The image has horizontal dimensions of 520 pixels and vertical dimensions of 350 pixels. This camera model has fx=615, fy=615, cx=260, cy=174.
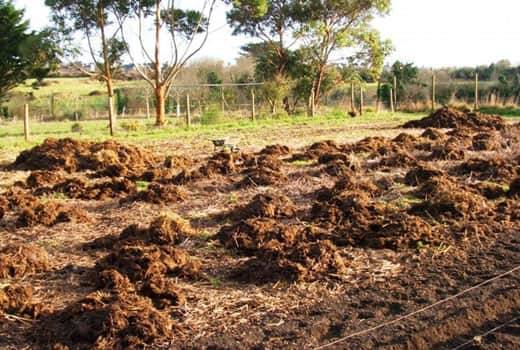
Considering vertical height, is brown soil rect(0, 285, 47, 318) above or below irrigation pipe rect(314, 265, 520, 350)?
above

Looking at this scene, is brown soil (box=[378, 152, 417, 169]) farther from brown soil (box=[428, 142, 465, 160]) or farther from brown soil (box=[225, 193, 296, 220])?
brown soil (box=[225, 193, 296, 220])

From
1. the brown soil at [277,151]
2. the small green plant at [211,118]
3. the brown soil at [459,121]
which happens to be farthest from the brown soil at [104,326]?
the small green plant at [211,118]

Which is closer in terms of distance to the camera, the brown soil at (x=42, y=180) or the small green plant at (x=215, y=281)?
the small green plant at (x=215, y=281)

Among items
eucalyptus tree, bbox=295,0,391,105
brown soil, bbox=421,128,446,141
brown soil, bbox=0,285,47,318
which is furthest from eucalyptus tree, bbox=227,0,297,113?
brown soil, bbox=0,285,47,318

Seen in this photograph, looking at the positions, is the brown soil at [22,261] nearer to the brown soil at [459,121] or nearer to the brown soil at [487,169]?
the brown soil at [487,169]

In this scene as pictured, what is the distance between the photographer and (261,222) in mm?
6230

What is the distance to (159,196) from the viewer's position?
26.2 ft

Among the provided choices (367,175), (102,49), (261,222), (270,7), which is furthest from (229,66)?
(261,222)

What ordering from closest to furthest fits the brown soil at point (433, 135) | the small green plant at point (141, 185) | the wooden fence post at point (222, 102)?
the small green plant at point (141, 185)
the brown soil at point (433, 135)
the wooden fence post at point (222, 102)

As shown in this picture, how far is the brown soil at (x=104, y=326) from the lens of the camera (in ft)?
12.4

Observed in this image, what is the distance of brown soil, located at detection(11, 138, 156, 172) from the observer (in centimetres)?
1128

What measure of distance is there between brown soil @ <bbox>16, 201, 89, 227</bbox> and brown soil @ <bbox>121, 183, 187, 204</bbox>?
91 centimetres

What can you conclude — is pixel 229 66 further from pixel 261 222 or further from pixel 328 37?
pixel 261 222

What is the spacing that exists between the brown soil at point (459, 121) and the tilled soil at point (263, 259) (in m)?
7.37
